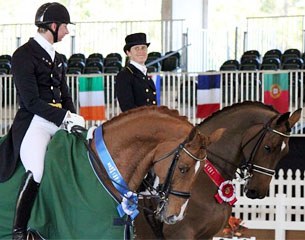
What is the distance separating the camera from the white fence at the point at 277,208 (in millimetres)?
8805

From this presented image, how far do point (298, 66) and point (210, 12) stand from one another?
521 centimetres

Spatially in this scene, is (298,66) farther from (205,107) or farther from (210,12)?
(210,12)

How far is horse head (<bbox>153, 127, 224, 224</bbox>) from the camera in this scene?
4344mm

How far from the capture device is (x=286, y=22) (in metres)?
17.3

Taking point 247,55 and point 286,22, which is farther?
point 286,22

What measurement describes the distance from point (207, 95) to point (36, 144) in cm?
750

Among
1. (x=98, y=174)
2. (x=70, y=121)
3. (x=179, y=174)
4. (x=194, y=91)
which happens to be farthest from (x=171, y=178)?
(x=194, y=91)

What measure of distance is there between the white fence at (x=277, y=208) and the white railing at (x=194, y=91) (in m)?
1.88

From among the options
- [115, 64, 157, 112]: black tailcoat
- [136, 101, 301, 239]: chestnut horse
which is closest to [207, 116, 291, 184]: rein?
[136, 101, 301, 239]: chestnut horse

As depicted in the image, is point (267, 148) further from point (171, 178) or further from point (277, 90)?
point (277, 90)

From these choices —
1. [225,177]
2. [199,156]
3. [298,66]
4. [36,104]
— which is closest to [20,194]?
[36,104]

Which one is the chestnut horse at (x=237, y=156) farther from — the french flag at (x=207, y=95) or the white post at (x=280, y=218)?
the french flag at (x=207, y=95)

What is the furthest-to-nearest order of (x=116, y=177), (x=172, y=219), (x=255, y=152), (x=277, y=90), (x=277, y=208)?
1. (x=277, y=90)
2. (x=277, y=208)
3. (x=255, y=152)
4. (x=116, y=177)
5. (x=172, y=219)

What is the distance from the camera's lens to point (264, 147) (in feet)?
18.9
